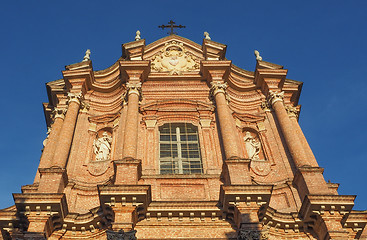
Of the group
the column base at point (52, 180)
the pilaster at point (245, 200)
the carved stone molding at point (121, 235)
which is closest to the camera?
the carved stone molding at point (121, 235)

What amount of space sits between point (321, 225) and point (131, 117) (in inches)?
336

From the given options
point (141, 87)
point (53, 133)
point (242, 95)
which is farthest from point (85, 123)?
point (242, 95)

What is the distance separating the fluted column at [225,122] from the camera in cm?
1570

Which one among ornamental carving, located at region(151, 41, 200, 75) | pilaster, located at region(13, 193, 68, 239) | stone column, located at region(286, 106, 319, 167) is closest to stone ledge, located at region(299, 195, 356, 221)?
stone column, located at region(286, 106, 319, 167)

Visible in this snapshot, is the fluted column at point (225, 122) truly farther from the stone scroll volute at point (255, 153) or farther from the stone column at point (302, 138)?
the stone column at point (302, 138)

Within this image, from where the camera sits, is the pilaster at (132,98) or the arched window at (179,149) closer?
the pilaster at (132,98)

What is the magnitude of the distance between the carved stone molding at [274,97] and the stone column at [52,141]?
31.6 feet

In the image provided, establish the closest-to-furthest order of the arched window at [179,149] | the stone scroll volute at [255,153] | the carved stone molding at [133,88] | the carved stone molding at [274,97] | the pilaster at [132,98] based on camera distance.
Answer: the pilaster at [132,98]
the stone scroll volute at [255,153]
the arched window at [179,149]
the carved stone molding at [133,88]
the carved stone molding at [274,97]

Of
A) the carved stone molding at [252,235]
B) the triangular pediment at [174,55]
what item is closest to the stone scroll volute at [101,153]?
the triangular pediment at [174,55]

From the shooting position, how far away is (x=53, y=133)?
17359mm

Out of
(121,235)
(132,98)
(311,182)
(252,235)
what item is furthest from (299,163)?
(132,98)

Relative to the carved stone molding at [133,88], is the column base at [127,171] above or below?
below

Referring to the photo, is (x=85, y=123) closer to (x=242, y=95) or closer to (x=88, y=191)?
(x=88, y=191)

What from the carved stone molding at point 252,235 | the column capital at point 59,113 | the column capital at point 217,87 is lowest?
the carved stone molding at point 252,235
